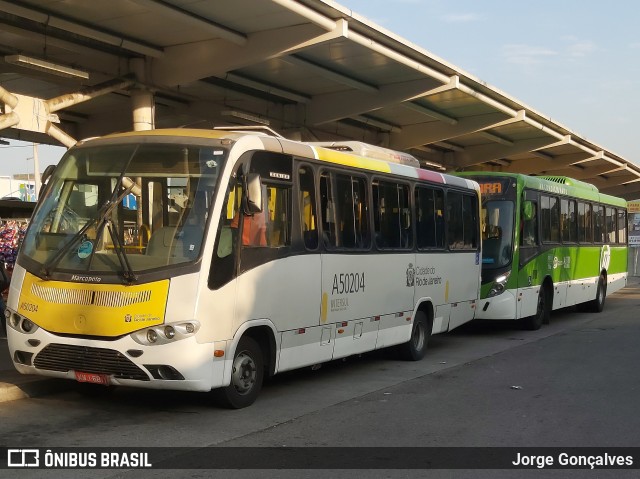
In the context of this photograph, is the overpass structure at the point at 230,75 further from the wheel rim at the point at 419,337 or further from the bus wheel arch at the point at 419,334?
the wheel rim at the point at 419,337

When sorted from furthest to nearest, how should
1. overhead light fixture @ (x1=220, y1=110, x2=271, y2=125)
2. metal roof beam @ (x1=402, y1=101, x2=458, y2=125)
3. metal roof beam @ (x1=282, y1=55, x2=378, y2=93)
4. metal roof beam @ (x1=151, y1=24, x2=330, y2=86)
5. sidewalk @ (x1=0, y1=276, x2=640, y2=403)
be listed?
metal roof beam @ (x1=402, y1=101, x2=458, y2=125)
overhead light fixture @ (x1=220, y1=110, x2=271, y2=125)
metal roof beam @ (x1=282, y1=55, x2=378, y2=93)
metal roof beam @ (x1=151, y1=24, x2=330, y2=86)
sidewalk @ (x1=0, y1=276, x2=640, y2=403)

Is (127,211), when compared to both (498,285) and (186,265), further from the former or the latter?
(498,285)

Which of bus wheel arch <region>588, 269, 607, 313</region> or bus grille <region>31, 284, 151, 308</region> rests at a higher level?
bus grille <region>31, 284, 151, 308</region>

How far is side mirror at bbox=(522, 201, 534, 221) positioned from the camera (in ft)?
55.6

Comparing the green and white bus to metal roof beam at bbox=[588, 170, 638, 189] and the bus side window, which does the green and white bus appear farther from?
metal roof beam at bbox=[588, 170, 638, 189]

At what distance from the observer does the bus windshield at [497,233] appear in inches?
645

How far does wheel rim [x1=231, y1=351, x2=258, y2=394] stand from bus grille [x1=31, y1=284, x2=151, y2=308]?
1.27m

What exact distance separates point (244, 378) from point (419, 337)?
16.2ft

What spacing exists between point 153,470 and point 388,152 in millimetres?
7323

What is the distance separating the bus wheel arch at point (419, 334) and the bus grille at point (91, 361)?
5.72 m

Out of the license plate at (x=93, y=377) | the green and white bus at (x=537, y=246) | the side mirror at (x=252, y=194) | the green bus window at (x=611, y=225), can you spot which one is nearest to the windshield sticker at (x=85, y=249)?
the license plate at (x=93, y=377)

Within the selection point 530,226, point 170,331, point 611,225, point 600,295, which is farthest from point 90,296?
point 611,225

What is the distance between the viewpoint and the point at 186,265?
26.8 feet

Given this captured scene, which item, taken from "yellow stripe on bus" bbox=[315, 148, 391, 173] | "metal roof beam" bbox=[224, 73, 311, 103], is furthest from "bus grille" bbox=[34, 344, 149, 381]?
"metal roof beam" bbox=[224, 73, 311, 103]
